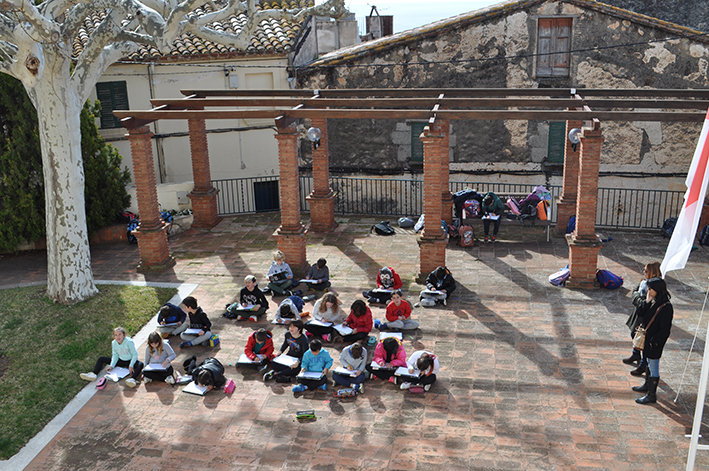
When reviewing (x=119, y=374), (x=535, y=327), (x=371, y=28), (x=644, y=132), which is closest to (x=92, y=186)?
(x=119, y=374)

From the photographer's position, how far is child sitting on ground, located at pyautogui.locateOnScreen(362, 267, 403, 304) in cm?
1484

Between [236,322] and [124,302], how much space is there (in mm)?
2794

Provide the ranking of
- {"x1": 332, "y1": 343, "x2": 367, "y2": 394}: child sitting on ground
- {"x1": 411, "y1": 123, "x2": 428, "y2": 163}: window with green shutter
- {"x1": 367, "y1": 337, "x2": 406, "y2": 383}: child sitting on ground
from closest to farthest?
{"x1": 332, "y1": 343, "x2": 367, "y2": 394}: child sitting on ground → {"x1": 367, "y1": 337, "x2": 406, "y2": 383}: child sitting on ground → {"x1": 411, "y1": 123, "x2": 428, "y2": 163}: window with green shutter

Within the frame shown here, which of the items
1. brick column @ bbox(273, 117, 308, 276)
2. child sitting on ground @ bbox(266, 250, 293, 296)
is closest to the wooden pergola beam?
brick column @ bbox(273, 117, 308, 276)

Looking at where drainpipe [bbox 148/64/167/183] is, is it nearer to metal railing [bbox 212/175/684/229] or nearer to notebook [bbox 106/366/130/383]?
metal railing [bbox 212/175/684/229]

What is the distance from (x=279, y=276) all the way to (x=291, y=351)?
358 cm

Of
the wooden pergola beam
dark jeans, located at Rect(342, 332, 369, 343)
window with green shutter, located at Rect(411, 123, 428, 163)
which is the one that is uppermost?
the wooden pergola beam

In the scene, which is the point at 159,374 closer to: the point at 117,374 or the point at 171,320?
the point at 117,374

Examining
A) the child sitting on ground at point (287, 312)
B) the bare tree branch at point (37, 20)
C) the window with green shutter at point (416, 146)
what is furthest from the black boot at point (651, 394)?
the window with green shutter at point (416, 146)

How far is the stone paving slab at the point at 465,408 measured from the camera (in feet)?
32.4

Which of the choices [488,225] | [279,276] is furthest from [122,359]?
[488,225]

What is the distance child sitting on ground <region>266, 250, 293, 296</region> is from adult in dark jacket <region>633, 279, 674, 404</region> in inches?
297

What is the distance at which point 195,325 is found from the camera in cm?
1334

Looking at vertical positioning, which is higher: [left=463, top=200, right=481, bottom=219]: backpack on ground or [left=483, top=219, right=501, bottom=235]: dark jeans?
[left=463, top=200, right=481, bottom=219]: backpack on ground
